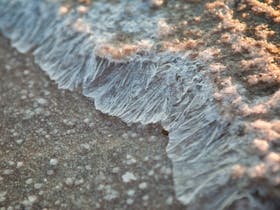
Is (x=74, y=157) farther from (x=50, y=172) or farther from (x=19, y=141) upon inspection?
(x=19, y=141)

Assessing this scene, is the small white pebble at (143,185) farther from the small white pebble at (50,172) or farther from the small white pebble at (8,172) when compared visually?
the small white pebble at (8,172)

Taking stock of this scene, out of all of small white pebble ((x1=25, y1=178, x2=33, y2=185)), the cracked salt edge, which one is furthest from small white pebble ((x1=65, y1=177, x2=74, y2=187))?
the cracked salt edge

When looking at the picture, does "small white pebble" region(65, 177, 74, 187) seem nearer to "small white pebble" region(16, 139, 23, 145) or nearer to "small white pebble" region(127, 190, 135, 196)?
"small white pebble" region(127, 190, 135, 196)

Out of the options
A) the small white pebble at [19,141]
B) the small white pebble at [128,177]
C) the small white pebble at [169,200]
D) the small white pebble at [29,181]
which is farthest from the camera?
the small white pebble at [19,141]

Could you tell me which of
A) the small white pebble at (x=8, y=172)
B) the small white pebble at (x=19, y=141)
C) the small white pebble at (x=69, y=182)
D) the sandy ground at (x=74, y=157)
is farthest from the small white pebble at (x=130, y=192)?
the small white pebble at (x=19, y=141)

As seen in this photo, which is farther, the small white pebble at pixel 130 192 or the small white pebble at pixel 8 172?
the small white pebble at pixel 8 172

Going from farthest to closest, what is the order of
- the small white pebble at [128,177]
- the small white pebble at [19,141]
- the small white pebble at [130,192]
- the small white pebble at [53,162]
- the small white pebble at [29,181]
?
the small white pebble at [19,141]
the small white pebble at [53,162]
the small white pebble at [29,181]
the small white pebble at [128,177]
the small white pebble at [130,192]

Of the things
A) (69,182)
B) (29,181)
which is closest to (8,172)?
(29,181)
